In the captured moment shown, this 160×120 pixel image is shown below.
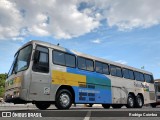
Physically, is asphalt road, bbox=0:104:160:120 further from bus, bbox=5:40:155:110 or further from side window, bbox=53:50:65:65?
side window, bbox=53:50:65:65

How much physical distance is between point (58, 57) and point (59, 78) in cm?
106

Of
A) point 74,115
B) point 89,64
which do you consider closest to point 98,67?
point 89,64

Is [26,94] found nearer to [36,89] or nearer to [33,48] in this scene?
[36,89]

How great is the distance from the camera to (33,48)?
41.2 feet

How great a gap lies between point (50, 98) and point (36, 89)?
0.89m

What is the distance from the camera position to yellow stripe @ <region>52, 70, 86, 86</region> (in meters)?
13.2

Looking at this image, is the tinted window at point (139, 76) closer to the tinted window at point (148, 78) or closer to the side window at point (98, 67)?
the tinted window at point (148, 78)

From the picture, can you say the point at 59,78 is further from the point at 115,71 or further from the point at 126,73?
the point at 126,73

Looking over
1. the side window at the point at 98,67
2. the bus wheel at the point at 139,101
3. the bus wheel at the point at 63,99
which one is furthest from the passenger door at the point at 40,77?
the bus wheel at the point at 139,101

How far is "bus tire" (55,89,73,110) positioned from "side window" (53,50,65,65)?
4.54 feet

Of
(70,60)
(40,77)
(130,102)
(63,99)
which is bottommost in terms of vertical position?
(130,102)

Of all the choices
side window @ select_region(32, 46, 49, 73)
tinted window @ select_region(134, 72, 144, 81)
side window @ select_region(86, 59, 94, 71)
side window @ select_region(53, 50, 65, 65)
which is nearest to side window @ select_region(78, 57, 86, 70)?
side window @ select_region(86, 59, 94, 71)

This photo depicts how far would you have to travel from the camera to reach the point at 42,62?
12688 millimetres

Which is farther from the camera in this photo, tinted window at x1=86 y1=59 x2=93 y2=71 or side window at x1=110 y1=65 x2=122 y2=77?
side window at x1=110 y1=65 x2=122 y2=77
